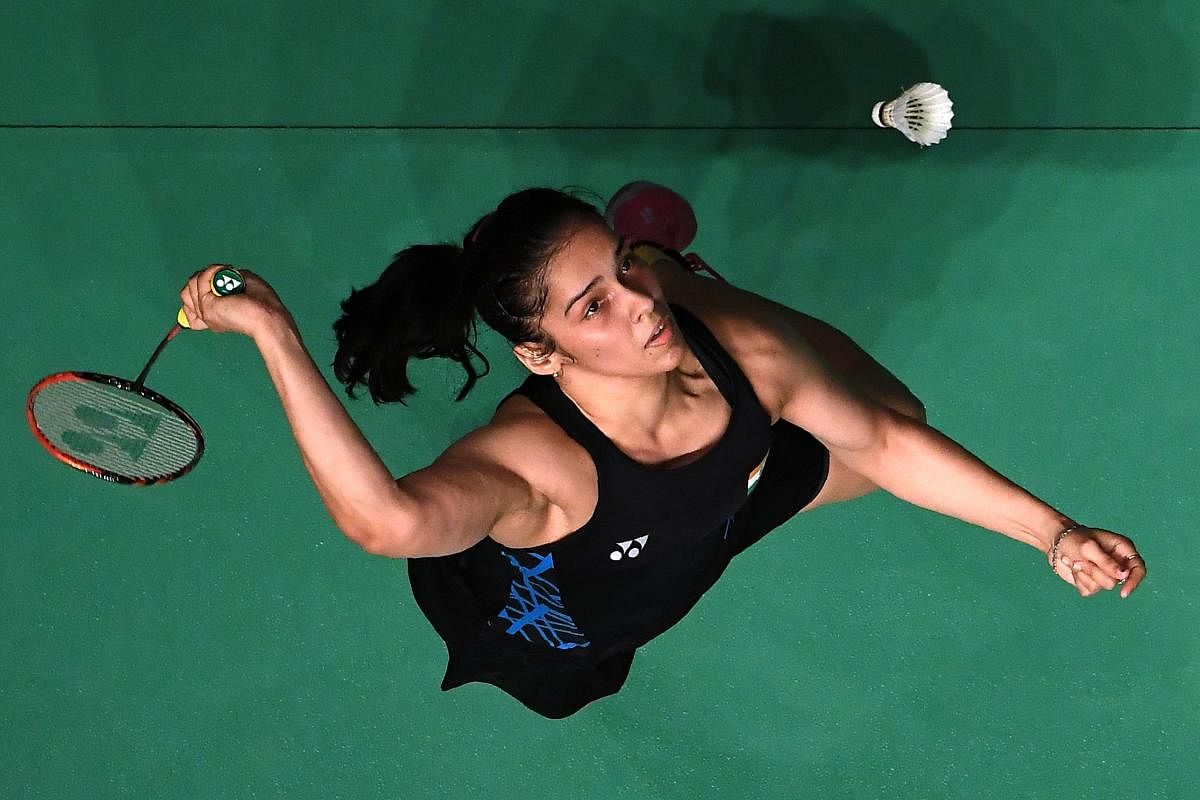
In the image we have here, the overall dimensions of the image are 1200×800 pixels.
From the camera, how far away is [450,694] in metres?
2.53

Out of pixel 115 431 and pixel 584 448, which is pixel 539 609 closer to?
pixel 584 448

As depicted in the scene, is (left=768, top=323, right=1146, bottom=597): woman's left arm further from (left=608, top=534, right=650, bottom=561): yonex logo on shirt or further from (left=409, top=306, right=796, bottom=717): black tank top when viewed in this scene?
(left=608, top=534, right=650, bottom=561): yonex logo on shirt

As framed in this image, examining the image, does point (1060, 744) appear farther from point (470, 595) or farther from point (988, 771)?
point (470, 595)

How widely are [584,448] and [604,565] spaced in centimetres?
22

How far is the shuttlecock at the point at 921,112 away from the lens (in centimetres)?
262

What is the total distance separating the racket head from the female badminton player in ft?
0.97

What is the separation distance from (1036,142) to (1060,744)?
1.28m

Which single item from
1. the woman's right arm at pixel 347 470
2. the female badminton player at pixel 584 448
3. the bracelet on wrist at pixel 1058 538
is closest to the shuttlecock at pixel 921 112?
the female badminton player at pixel 584 448

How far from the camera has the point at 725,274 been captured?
2686 mm

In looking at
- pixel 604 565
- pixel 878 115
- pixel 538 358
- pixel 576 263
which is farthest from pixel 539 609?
pixel 878 115

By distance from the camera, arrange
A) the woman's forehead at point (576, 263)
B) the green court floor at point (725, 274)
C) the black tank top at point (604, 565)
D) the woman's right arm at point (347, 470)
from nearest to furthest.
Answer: the woman's right arm at point (347, 470) → the woman's forehead at point (576, 263) → the black tank top at point (604, 565) → the green court floor at point (725, 274)

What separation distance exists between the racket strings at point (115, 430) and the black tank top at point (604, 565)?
0.41 metres

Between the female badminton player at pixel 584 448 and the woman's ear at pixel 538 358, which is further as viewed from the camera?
the woman's ear at pixel 538 358

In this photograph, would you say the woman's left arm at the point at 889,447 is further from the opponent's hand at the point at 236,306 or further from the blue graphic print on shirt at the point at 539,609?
the opponent's hand at the point at 236,306
